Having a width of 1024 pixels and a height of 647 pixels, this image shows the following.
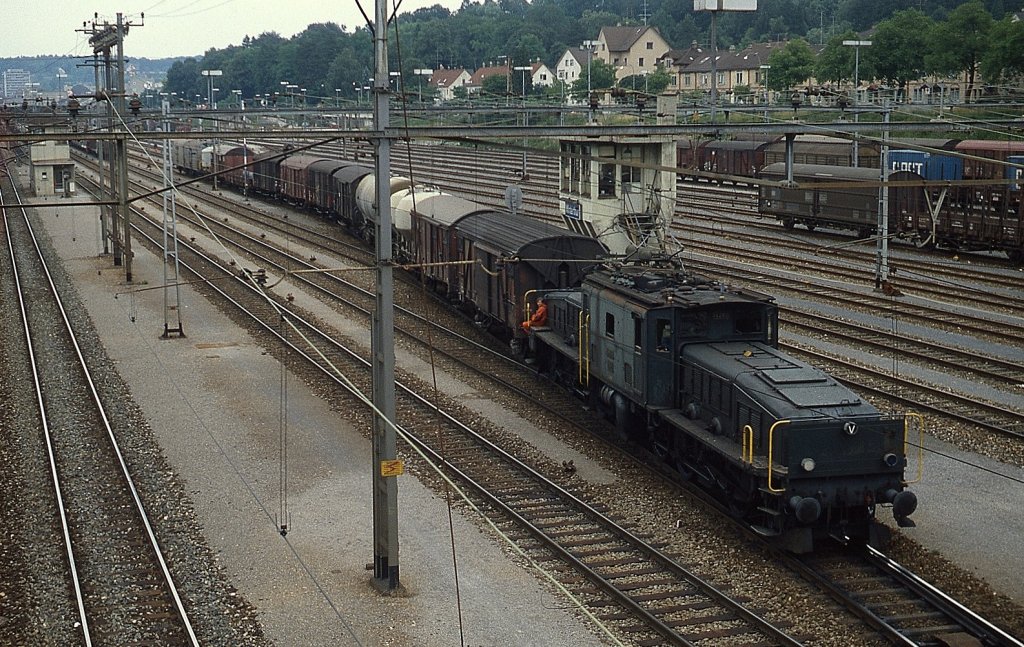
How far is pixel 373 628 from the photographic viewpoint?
530 inches

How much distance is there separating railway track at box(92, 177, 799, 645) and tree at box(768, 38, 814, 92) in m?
72.1

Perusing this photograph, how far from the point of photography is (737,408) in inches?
606

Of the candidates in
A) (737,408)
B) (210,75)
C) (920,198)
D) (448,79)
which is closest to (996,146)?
(920,198)

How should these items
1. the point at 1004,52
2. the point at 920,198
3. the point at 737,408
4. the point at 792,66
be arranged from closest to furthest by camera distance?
the point at 737,408, the point at 920,198, the point at 1004,52, the point at 792,66

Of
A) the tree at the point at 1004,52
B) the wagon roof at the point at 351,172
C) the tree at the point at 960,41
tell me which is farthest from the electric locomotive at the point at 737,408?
the tree at the point at 960,41

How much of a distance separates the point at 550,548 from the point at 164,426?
10.2 metres

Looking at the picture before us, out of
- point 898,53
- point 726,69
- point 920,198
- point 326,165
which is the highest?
point 726,69

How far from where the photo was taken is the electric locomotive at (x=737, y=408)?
14.3 m

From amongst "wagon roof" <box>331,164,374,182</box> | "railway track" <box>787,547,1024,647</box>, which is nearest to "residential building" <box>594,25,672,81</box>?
"wagon roof" <box>331,164,374,182</box>

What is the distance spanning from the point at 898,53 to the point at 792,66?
9125 mm

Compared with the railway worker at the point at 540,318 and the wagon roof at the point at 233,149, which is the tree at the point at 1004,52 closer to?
the wagon roof at the point at 233,149

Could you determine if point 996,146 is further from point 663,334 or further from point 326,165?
point 663,334

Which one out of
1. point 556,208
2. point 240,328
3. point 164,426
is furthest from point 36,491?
point 556,208

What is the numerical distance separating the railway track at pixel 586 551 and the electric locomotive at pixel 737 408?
1.56 metres
